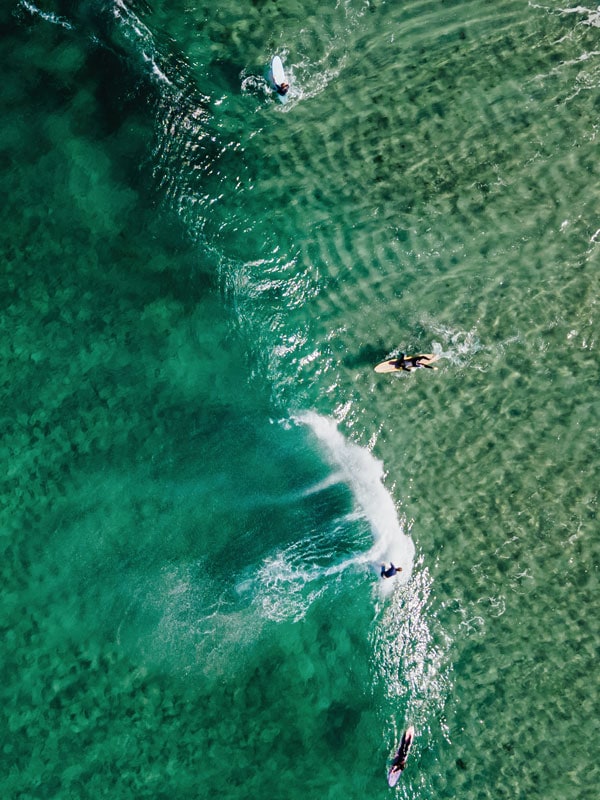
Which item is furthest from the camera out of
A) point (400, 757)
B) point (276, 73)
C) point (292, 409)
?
point (292, 409)

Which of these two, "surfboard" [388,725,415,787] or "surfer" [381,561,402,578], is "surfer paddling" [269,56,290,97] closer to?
"surfer" [381,561,402,578]

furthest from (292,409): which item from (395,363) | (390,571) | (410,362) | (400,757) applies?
(400,757)

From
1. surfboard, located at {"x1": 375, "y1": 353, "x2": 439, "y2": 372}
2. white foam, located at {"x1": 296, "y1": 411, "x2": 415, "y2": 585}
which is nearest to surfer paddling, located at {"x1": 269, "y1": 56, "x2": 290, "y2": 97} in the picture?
surfboard, located at {"x1": 375, "y1": 353, "x2": 439, "y2": 372}

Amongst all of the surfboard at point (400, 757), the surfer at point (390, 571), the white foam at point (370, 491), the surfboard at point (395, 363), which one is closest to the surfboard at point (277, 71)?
the surfboard at point (395, 363)

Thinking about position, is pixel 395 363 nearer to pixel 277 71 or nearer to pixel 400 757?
pixel 277 71

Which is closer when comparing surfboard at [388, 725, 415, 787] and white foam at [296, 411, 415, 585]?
surfboard at [388, 725, 415, 787]
